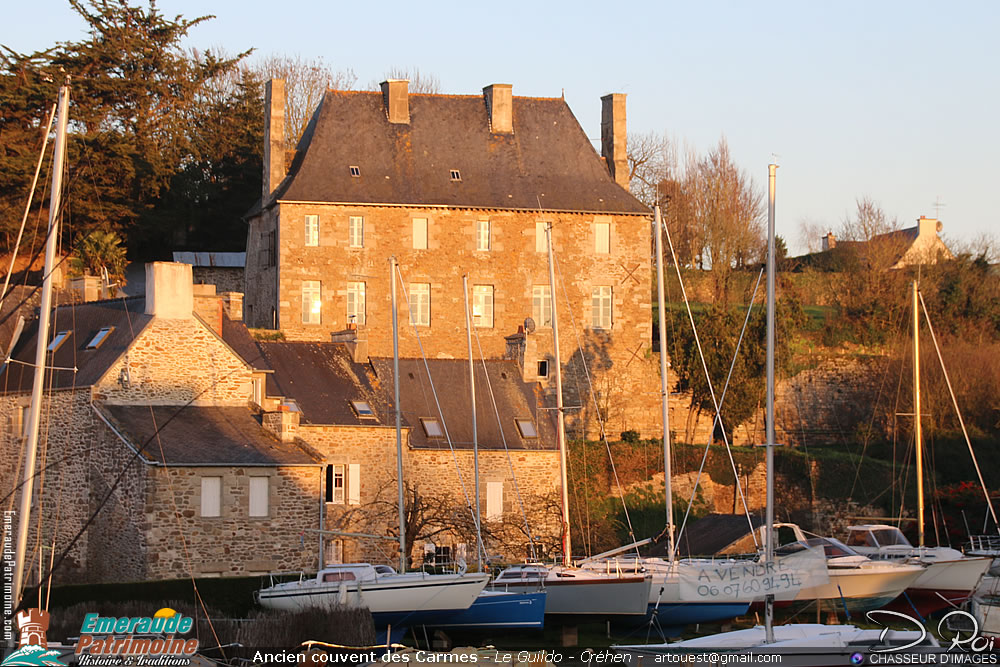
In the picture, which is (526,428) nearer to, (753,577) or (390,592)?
Result: (390,592)

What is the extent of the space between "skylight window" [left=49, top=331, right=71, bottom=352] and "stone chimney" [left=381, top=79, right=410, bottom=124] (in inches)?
528

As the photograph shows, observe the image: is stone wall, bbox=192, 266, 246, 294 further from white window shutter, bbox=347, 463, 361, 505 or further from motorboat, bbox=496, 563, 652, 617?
motorboat, bbox=496, 563, 652, 617

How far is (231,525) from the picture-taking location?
1028 inches

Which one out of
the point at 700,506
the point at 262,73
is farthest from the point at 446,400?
the point at 262,73

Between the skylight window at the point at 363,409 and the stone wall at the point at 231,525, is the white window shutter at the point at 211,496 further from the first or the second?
the skylight window at the point at 363,409

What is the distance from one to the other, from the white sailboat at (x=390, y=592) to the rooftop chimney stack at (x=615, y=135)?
802 inches

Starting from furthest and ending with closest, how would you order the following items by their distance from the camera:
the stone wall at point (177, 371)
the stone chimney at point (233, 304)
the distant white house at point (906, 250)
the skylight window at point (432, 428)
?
the distant white house at point (906, 250)
the stone chimney at point (233, 304)
the skylight window at point (432, 428)
the stone wall at point (177, 371)

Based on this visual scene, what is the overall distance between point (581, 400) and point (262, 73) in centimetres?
2251

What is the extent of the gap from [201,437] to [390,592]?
550 centimetres

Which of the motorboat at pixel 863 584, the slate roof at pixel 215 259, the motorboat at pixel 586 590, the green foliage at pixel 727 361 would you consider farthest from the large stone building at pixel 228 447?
the slate roof at pixel 215 259

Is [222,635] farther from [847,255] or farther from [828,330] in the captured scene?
[847,255]

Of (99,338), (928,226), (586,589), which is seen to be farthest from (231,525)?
(928,226)

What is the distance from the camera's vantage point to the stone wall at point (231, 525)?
25406 mm

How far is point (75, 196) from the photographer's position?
133 feet
